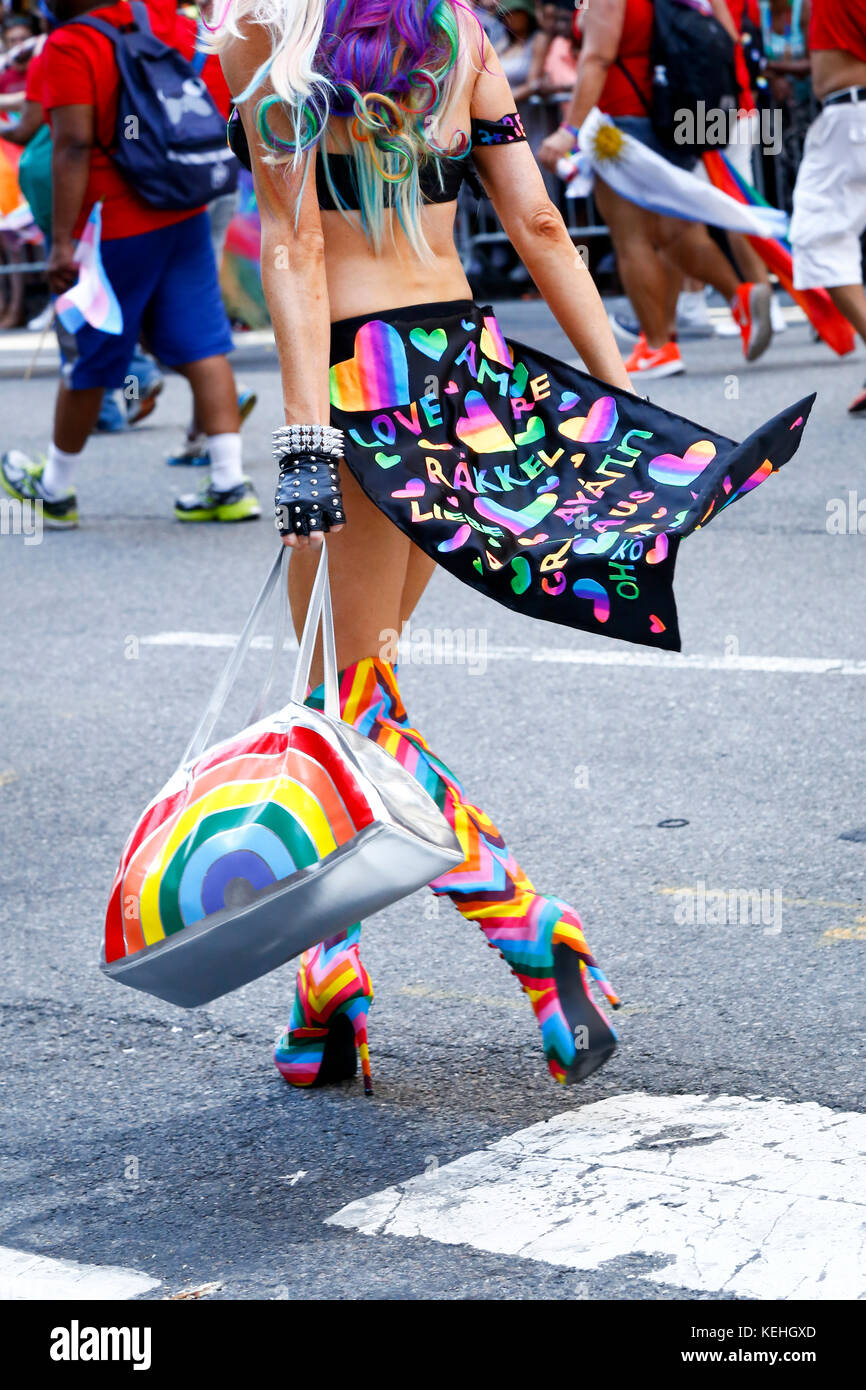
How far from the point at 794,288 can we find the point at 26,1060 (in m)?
6.60

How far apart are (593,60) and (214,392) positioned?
3.14m

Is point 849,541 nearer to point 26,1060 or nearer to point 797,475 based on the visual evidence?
point 797,475

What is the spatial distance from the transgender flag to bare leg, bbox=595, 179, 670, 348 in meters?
3.45

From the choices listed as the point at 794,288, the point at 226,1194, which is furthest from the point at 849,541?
the point at 226,1194

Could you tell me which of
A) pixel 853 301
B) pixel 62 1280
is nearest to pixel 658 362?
pixel 853 301

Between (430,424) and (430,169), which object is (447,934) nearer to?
(430,424)

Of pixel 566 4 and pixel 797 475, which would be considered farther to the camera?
pixel 566 4

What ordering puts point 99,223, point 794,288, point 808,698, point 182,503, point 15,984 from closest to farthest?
point 15,984, point 808,698, point 99,223, point 182,503, point 794,288

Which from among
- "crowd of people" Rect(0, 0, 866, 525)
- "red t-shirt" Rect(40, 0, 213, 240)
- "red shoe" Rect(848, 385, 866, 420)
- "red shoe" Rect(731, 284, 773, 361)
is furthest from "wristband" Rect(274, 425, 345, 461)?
"red shoe" Rect(731, 284, 773, 361)

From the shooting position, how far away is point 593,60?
955 cm

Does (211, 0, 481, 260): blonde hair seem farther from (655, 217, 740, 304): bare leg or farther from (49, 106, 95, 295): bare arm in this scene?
(655, 217, 740, 304): bare leg

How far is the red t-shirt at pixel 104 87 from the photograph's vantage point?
23.4ft

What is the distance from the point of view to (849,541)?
6.66 m
